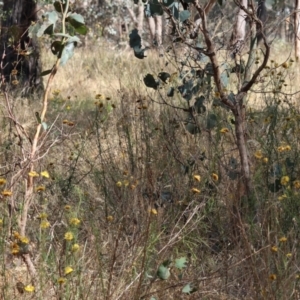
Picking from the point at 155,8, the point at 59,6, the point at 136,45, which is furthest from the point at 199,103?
the point at 59,6

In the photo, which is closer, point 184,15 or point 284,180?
point 284,180

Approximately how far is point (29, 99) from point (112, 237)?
3475 millimetres

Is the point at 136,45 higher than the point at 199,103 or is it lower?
higher

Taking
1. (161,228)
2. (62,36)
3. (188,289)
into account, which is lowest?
(161,228)

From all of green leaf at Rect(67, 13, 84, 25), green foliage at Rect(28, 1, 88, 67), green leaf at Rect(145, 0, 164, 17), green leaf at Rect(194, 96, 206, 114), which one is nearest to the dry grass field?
green leaf at Rect(194, 96, 206, 114)

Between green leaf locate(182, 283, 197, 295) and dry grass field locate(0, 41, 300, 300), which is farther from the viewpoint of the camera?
dry grass field locate(0, 41, 300, 300)

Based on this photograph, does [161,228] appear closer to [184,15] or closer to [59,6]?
[184,15]

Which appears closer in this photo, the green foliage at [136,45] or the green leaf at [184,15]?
the green leaf at [184,15]

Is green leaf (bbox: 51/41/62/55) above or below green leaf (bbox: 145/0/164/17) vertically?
below

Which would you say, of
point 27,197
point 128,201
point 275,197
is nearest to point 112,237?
point 128,201

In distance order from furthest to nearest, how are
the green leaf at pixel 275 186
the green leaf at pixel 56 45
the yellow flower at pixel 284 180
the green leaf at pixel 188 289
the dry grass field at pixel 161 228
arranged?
the green leaf at pixel 275 186, the yellow flower at pixel 284 180, the green leaf at pixel 56 45, the dry grass field at pixel 161 228, the green leaf at pixel 188 289

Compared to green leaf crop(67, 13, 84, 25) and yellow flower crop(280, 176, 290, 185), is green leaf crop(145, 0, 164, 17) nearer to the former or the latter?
green leaf crop(67, 13, 84, 25)

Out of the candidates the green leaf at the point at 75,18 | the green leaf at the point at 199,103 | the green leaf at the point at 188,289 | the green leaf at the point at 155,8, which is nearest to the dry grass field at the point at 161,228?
the green leaf at the point at 188,289

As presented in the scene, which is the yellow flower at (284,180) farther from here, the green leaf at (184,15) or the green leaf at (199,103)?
the green leaf at (184,15)
